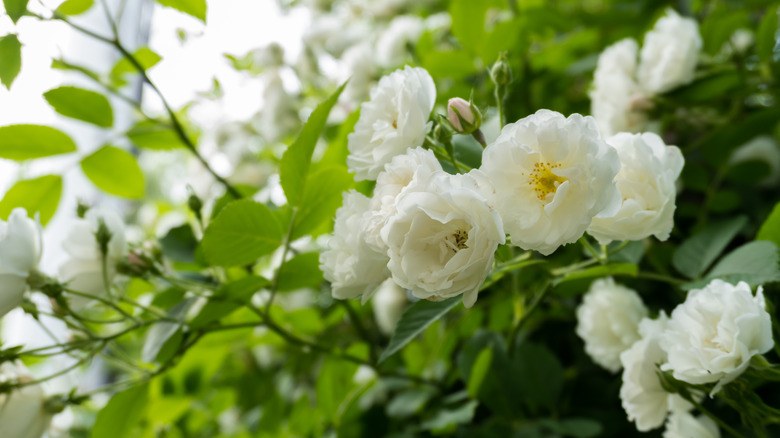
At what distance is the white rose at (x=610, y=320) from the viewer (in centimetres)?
51

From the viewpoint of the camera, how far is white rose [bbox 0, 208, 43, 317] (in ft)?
1.41

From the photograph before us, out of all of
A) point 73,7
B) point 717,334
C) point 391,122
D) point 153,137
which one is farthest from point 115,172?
point 717,334

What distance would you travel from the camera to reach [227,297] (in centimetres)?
49

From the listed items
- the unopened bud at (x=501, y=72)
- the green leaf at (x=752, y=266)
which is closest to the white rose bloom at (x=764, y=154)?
the green leaf at (x=752, y=266)

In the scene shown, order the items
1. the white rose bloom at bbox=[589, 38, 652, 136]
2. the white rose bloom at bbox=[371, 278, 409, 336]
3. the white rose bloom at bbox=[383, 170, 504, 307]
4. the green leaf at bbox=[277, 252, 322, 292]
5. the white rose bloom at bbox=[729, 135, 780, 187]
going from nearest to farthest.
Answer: the white rose bloom at bbox=[383, 170, 504, 307]
the green leaf at bbox=[277, 252, 322, 292]
the white rose bloom at bbox=[589, 38, 652, 136]
the white rose bloom at bbox=[729, 135, 780, 187]
the white rose bloom at bbox=[371, 278, 409, 336]

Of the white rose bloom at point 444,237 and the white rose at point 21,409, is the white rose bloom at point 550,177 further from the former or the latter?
the white rose at point 21,409

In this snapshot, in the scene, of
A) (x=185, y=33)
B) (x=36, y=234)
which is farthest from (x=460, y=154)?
(x=185, y=33)

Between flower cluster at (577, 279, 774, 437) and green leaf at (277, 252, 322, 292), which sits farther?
green leaf at (277, 252, 322, 292)

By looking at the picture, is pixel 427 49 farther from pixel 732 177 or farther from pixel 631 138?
pixel 631 138

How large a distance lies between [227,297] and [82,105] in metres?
0.32

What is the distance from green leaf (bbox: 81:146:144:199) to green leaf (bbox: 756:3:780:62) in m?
0.75

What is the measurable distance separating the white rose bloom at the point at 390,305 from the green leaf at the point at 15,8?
643mm

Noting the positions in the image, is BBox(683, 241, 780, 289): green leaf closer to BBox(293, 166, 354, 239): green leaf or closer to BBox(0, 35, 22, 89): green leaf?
BBox(293, 166, 354, 239): green leaf

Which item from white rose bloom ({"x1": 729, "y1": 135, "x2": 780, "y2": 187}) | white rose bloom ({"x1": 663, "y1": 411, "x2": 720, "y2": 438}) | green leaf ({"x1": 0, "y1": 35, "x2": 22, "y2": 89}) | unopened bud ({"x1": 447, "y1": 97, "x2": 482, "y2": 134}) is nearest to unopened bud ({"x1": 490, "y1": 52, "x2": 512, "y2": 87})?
unopened bud ({"x1": 447, "y1": 97, "x2": 482, "y2": 134})
